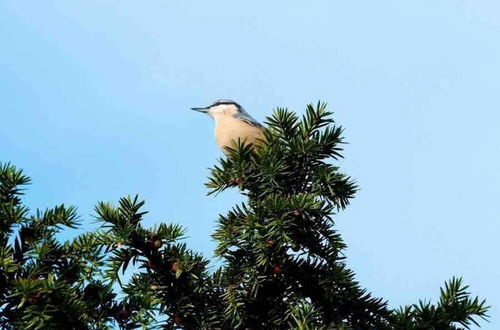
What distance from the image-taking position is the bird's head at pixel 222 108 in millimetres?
6470

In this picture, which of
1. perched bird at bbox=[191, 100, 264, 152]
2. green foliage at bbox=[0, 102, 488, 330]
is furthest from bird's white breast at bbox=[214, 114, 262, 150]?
green foliage at bbox=[0, 102, 488, 330]

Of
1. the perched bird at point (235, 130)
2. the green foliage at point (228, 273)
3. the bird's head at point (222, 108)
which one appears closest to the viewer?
the green foliage at point (228, 273)

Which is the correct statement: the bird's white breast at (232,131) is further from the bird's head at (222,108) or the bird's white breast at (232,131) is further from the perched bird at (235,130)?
the bird's head at (222,108)

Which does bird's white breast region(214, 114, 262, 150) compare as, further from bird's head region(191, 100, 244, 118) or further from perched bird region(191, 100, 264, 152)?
bird's head region(191, 100, 244, 118)

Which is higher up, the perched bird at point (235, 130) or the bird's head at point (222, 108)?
the bird's head at point (222, 108)

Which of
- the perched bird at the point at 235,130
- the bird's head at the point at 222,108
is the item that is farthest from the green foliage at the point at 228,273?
the bird's head at the point at 222,108

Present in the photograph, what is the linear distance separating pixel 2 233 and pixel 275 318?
1001 mm

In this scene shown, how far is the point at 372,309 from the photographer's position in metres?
3.06

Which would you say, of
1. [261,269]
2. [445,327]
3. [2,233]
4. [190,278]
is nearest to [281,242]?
[261,269]

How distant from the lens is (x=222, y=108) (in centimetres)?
679

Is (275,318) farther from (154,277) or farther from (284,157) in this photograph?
(284,157)

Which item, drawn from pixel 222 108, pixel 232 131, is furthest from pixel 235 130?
pixel 222 108

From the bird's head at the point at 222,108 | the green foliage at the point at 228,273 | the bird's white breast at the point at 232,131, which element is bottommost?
the green foliage at the point at 228,273

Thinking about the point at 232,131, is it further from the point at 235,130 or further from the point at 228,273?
the point at 228,273
